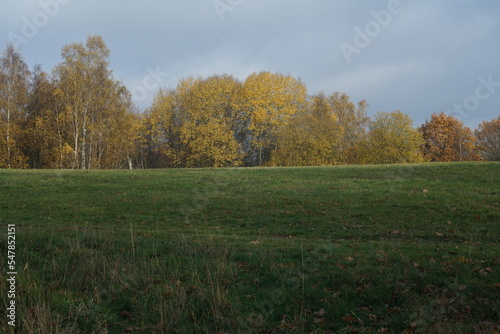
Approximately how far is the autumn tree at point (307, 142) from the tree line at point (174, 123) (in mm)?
138

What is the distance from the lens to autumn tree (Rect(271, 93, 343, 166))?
5022 centimetres

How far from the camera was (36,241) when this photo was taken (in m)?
9.77

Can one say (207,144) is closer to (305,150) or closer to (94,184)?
(305,150)

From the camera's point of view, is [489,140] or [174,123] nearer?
[174,123]

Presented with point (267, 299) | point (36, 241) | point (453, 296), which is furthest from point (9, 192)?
point (453, 296)

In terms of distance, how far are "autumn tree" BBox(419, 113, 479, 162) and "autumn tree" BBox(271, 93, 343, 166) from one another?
2374 cm

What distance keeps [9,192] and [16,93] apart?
1204 inches

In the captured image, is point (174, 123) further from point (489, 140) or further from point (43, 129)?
point (489, 140)

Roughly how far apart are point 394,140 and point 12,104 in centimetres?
5083

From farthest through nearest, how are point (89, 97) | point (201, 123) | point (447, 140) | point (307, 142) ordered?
point (447, 140) → point (201, 123) → point (307, 142) → point (89, 97)

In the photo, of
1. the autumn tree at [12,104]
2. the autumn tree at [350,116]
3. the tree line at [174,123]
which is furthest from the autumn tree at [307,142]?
the autumn tree at [12,104]

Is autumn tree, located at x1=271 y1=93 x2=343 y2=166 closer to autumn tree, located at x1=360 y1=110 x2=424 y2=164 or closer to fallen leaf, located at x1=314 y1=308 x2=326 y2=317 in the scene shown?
autumn tree, located at x1=360 y1=110 x2=424 y2=164

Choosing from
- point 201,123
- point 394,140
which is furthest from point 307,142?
point 201,123

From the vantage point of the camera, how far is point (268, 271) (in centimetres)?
798
